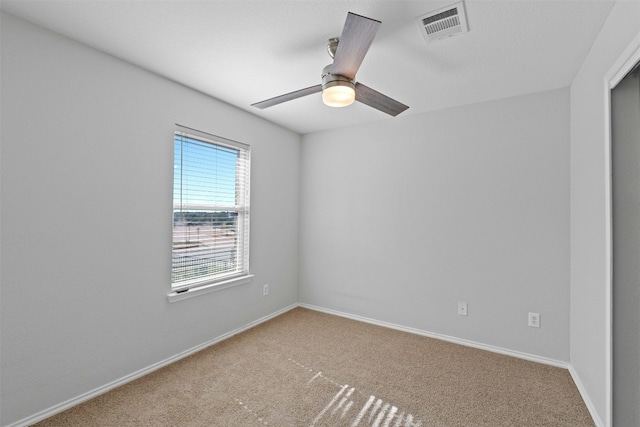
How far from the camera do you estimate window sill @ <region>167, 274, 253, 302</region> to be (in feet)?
8.25

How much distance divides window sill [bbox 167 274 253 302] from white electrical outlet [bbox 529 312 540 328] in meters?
2.76

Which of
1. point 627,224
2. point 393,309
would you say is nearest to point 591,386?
point 627,224

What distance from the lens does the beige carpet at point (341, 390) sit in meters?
1.84

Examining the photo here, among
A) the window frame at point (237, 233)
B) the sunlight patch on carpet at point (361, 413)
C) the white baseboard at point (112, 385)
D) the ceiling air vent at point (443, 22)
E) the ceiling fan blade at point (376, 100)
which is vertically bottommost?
the sunlight patch on carpet at point (361, 413)

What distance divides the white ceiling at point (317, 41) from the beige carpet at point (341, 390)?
7.91 feet

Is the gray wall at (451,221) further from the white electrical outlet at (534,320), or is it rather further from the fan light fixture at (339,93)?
the fan light fixture at (339,93)

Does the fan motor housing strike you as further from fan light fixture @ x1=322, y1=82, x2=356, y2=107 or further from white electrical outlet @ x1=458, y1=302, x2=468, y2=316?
white electrical outlet @ x1=458, y1=302, x2=468, y2=316

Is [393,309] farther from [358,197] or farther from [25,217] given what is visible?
[25,217]

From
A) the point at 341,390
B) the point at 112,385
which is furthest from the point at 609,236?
the point at 112,385

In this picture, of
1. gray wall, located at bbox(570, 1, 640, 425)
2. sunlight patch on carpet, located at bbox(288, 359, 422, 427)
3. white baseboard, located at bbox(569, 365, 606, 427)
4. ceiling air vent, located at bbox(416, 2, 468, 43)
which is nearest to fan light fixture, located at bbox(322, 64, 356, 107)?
ceiling air vent, located at bbox(416, 2, 468, 43)

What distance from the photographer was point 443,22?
169cm

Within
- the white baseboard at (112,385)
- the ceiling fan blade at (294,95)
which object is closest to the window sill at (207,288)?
the white baseboard at (112,385)

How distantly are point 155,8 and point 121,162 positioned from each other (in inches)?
43.5

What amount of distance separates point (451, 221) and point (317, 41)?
214cm
